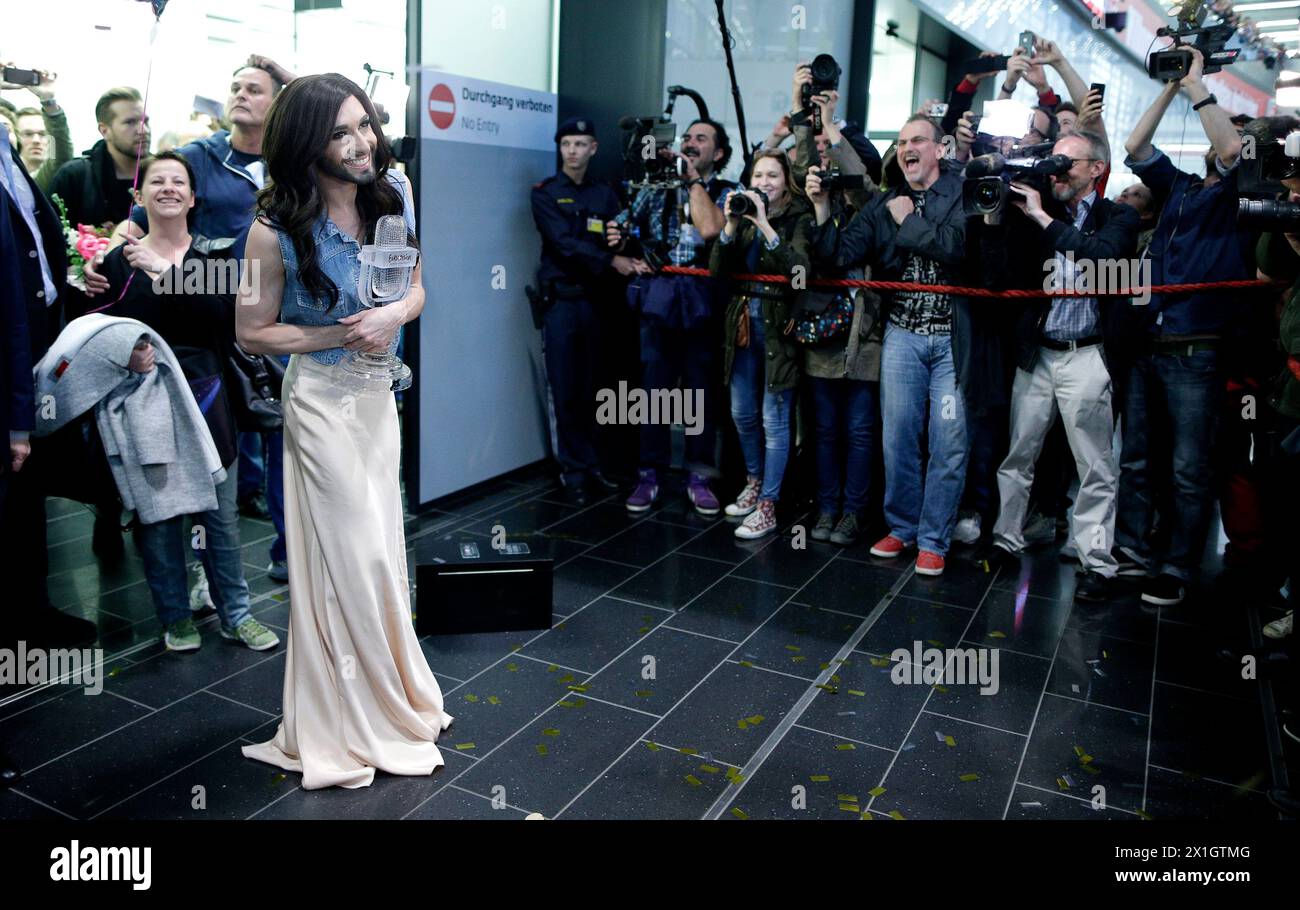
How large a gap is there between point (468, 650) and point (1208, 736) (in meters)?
2.50

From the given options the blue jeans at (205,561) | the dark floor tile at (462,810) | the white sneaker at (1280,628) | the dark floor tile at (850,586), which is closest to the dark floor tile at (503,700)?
the dark floor tile at (462,810)

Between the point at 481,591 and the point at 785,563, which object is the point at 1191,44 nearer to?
the point at 785,563

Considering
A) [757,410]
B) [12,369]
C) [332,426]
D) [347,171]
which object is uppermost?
[347,171]

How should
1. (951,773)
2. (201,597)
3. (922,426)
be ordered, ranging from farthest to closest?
(922,426) → (201,597) → (951,773)

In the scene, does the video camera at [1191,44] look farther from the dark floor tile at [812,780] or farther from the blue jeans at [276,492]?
the blue jeans at [276,492]

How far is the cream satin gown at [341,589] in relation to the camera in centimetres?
304

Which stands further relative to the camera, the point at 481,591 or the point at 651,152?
the point at 651,152

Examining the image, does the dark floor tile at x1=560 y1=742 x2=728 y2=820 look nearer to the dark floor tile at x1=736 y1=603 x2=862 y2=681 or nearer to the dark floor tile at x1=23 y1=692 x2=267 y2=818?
the dark floor tile at x1=736 y1=603 x2=862 y2=681

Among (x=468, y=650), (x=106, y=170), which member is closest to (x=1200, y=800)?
(x=468, y=650)

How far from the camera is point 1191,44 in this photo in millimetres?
4438

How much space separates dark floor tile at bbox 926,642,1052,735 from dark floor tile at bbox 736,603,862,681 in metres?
0.44

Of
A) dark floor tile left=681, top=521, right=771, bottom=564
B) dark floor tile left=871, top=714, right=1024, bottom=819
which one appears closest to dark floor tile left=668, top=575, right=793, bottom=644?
dark floor tile left=681, top=521, right=771, bottom=564
